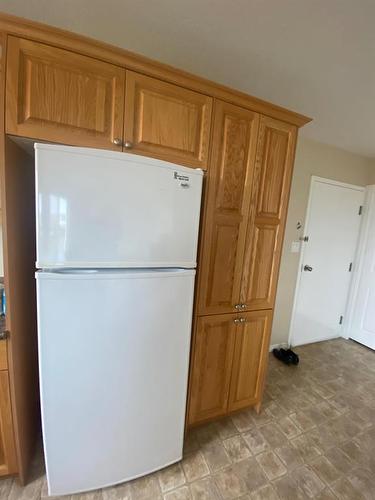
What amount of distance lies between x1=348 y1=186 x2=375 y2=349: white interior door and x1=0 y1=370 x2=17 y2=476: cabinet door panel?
3.70m

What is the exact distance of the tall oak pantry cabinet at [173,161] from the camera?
94 centimetres

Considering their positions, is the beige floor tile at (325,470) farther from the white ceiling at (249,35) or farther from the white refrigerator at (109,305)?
the white ceiling at (249,35)

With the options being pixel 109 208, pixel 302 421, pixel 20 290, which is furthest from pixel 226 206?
pixel 302 421

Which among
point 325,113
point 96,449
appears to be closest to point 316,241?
point 325,113

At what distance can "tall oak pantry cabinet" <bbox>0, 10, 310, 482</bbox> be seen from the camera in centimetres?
94

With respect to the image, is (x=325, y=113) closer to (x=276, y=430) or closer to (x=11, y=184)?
(x=11, y=184)

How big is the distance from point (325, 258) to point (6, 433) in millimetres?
3206

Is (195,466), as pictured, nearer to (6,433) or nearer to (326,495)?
(326,495)

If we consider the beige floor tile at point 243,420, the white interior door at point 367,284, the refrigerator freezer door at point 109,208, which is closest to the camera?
the refrigerator freezer door at point 109,208

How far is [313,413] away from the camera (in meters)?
1.81

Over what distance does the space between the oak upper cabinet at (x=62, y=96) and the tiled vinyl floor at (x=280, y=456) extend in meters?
1.81

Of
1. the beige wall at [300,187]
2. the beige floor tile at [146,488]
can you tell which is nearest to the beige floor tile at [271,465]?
the beige floor tile at [146,488]

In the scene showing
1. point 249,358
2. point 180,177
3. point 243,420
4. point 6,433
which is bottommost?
point 243,420

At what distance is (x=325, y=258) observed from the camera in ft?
9.02
